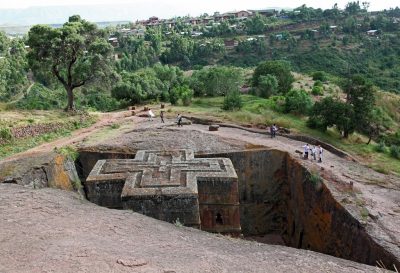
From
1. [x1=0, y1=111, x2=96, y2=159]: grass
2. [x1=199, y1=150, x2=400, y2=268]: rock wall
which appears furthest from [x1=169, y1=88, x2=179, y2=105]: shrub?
[x1=199, y1=150, x2=400, y2=268]: rock wall

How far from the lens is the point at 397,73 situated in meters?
47.3

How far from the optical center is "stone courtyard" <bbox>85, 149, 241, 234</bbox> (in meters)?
11.8

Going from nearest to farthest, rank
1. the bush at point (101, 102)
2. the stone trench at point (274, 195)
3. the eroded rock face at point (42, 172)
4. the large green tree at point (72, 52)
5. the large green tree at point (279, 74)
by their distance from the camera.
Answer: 1. the eroded rock face at point (42, 172)
2. the stone trench at point (274, 195)
3. the large green tree at point (72, 52)
4. the bush at point (101, 102)
5. the large green tree at point (279, 74)

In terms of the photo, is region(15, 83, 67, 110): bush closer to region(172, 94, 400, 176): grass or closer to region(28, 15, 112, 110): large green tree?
region(28, 15, 112, 110): large green tree

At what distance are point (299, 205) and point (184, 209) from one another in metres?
5.90

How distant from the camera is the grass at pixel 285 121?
19328 millimetres

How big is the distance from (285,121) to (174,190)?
1274cm

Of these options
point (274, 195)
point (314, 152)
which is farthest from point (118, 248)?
point (314, 152)

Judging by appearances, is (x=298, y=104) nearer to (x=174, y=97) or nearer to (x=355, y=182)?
(x=174, y=97)

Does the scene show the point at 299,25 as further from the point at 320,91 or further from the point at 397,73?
the point at 320,91

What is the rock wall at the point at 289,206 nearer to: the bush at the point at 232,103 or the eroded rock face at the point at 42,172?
the eroded rock face at the point at 42,172

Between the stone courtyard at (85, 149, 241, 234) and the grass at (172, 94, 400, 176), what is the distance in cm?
762

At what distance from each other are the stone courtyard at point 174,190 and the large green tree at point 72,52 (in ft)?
37.3

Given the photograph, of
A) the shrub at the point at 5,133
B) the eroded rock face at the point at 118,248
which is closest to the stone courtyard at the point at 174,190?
the eroded rock face at the point at 118,248
